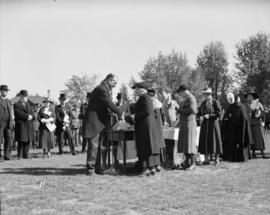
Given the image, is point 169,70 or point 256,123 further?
point 169,70

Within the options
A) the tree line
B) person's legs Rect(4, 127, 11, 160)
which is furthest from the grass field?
the tree line

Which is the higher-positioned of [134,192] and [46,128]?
[46,128]

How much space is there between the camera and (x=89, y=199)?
19.5ft

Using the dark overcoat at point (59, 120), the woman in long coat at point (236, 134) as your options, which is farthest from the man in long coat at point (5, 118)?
the woman in long coat at point (236, 134)

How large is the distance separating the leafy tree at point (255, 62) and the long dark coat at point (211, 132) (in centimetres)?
4438

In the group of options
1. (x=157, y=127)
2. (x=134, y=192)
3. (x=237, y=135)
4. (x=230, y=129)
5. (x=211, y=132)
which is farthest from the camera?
(x=230, y=129)

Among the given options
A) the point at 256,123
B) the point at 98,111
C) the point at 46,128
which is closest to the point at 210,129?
the point at 256,123

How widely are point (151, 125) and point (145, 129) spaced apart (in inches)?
6.4

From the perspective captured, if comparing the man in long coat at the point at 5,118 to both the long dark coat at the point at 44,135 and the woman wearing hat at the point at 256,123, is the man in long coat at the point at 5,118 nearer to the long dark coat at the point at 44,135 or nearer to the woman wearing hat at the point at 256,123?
the long dark coat at the point at 44,135

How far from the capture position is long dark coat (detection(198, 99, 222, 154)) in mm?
10500

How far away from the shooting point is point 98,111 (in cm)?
850

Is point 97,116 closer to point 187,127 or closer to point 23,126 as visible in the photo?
point 187,127

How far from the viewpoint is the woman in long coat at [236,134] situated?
37.5ft

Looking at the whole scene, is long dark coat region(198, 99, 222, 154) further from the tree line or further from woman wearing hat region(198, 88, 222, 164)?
the tree line
